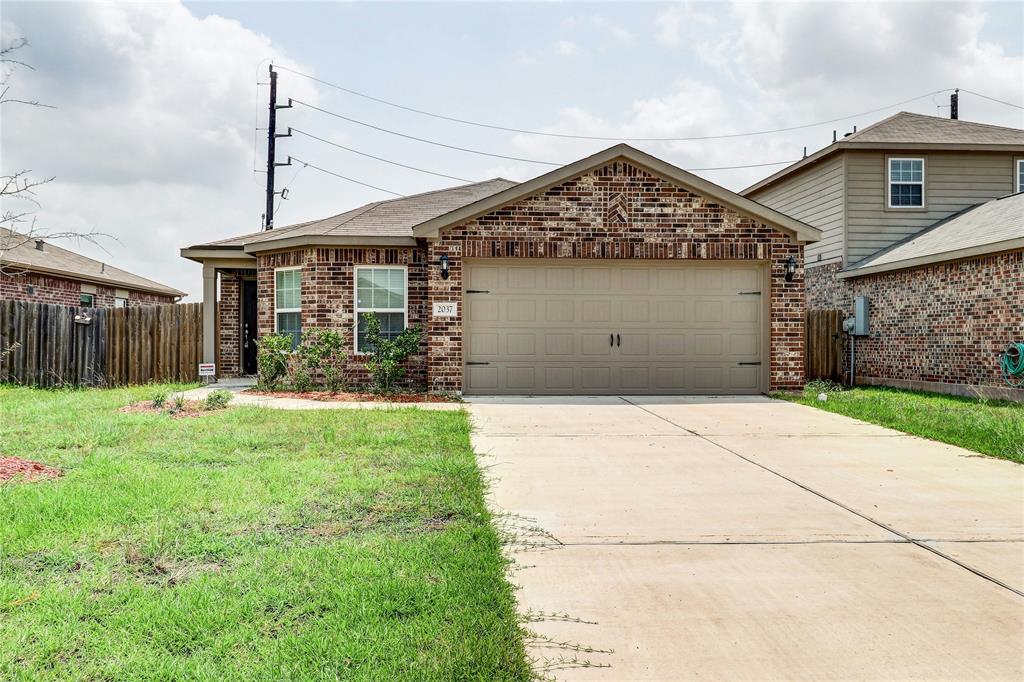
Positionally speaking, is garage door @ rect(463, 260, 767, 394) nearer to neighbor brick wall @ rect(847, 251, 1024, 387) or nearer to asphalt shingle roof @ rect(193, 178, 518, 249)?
asphalt shingle roof @ rect(193, 178, 518, 249)

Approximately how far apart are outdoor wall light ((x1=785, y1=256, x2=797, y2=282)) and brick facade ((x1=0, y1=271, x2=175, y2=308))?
17.5m

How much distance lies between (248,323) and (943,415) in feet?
44.0

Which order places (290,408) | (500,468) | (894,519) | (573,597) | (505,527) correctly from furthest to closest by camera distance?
1. (290,408)
2. (500,468)
3. (894,519)
4. (505,527)
5. (573,597)

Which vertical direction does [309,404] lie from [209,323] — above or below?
below

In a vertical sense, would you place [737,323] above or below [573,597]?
above

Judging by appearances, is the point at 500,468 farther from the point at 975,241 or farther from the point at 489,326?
the point at 975,241

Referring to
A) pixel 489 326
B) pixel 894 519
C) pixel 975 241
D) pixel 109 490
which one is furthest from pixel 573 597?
pixel 975 241

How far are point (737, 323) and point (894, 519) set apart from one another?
8.14 metres

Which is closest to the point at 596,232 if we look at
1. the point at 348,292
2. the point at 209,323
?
the point at 348,292

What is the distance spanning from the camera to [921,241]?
51.6ft

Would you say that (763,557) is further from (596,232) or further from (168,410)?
(596,232)

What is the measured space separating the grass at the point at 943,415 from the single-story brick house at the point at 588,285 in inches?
58.7

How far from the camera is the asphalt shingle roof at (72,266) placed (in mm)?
18922

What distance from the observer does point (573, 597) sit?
11.5 ft
